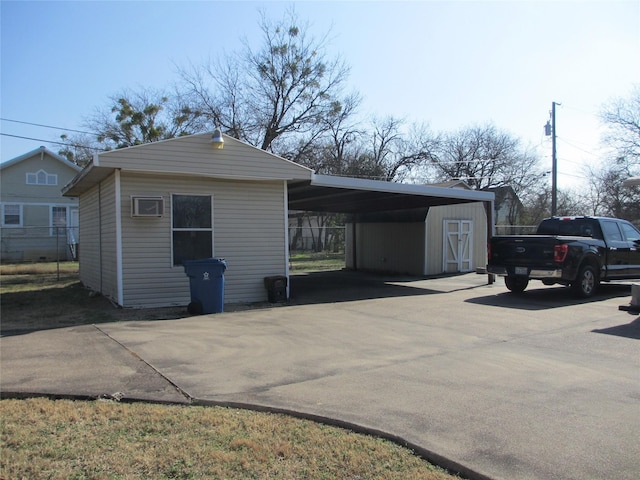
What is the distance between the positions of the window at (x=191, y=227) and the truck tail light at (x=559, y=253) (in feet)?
25.5

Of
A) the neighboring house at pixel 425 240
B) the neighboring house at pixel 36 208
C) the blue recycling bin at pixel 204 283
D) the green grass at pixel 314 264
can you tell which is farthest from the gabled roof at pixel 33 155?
the blue recycling bin at pixel 204 283

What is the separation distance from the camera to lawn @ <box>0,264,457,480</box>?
3342 millimetres

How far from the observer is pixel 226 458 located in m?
3.51

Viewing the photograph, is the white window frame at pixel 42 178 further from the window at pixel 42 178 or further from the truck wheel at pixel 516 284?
the truck wheel at pixel 516 284

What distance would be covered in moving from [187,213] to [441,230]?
11.5 metres

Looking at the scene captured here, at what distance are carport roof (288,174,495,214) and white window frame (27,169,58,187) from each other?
69.7 feet

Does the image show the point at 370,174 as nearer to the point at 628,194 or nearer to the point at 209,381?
the point at 628,194

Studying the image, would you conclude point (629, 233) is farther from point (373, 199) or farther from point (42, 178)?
point (42, 178)

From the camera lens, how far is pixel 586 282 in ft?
38.6

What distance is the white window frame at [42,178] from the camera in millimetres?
31969

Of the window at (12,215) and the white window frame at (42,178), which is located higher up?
the white window frame at (42,178)

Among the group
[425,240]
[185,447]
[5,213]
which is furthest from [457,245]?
[5,213]

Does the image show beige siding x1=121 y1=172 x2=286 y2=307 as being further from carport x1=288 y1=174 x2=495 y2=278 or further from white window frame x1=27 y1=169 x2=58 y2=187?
white window frame x1=27 y1=169 x2=58 y2=187

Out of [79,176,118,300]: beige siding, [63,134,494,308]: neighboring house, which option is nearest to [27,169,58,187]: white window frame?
[79,176,118,300]: beige siding
